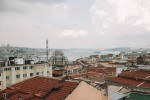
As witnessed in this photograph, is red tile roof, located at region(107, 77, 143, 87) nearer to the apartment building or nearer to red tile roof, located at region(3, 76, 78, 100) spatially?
red tile roof, located at region(3, 76, 78, 100)

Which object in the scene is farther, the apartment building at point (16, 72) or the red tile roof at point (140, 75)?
the apartment building at point (16, 72)

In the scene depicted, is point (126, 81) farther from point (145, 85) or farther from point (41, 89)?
point (41, 89)

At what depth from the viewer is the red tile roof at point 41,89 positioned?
866 inches

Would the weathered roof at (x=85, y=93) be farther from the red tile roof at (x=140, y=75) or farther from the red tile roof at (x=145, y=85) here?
the red tile roof at (x=140, y=75)

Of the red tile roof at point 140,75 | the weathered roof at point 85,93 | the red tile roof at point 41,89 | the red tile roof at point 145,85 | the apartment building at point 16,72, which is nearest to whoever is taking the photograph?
the weathered roof at point 85,93

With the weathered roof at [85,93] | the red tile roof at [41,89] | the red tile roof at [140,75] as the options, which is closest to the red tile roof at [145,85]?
the red tile roof at [140,75]

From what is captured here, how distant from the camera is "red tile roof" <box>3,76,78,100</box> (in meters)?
22.0

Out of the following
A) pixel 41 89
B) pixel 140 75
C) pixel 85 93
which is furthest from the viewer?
pixel 140 75

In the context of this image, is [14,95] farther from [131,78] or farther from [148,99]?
[131,78]

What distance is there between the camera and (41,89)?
2352 cm

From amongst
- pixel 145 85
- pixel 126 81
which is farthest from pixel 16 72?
pixel 145 85

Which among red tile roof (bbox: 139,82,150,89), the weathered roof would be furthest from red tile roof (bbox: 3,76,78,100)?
red tile roof (bbox: 139,82,150,89)

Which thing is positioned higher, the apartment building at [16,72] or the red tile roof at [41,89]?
the red tile roof at [41,89]

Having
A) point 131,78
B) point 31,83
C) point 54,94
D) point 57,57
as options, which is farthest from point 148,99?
point 57,57
